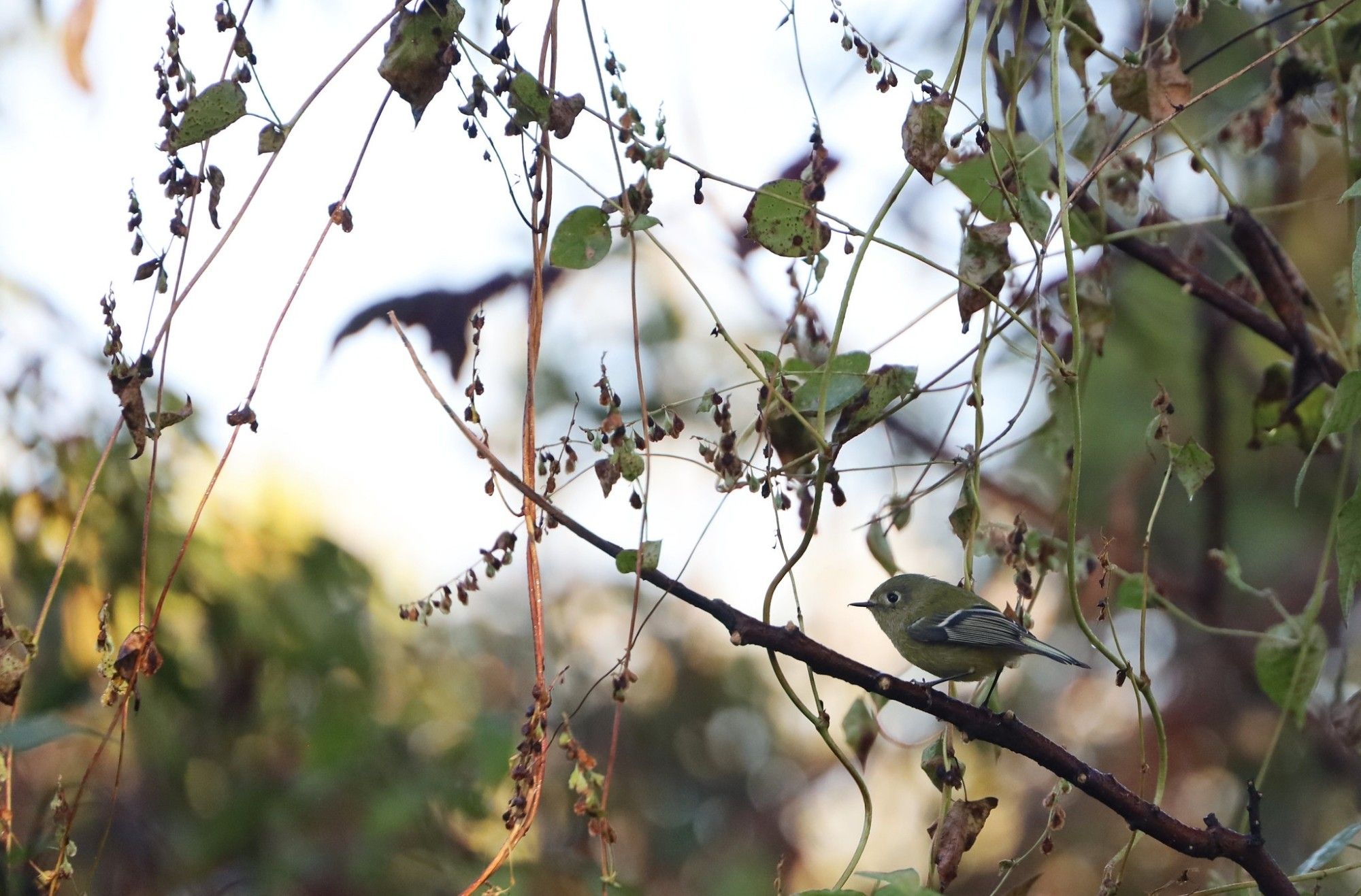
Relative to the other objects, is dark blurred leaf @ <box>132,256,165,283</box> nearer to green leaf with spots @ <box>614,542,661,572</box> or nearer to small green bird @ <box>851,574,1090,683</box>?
green leaf with spots @ <box>614,542,661,572</box>

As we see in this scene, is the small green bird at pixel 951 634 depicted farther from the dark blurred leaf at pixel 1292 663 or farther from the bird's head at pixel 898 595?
the dark blurred leaf at pixel 1292 663

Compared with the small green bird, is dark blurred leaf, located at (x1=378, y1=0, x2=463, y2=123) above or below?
above

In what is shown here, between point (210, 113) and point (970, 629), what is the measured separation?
4.67 feet

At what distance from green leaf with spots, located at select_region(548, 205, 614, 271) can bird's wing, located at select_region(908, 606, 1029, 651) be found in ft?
2.75

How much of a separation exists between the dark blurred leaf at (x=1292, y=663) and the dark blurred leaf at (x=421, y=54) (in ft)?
5.11

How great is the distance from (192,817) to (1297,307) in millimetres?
3585

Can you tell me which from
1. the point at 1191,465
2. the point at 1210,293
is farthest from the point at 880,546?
the point at 1210,293

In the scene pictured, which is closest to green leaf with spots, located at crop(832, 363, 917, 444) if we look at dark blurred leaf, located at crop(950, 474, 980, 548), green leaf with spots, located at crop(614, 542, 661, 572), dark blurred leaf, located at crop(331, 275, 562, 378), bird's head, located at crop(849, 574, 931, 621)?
dark blurred leaf, located at crop(950, 474, 980, 548)

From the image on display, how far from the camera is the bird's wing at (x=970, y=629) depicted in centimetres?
190

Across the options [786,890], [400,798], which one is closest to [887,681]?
[400,798]

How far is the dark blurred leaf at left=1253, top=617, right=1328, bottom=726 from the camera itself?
1.87 meters

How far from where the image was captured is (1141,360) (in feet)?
12.2

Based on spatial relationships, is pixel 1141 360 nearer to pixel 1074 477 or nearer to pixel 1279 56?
pixel 1279 56

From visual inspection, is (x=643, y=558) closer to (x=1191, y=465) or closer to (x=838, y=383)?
(x=838, y=383)
